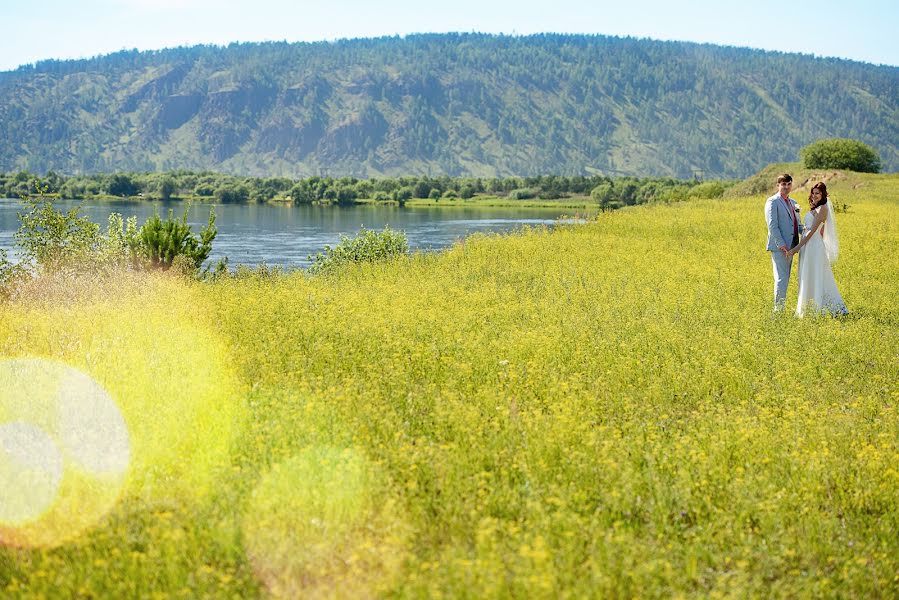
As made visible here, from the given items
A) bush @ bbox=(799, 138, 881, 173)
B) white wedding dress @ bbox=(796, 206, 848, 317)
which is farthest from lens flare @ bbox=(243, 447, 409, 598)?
bush @ bbox=(799, 138, 881, 173)

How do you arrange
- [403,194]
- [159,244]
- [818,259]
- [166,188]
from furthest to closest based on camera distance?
[166,188] < [403,194] < [159,244] < [818,259]

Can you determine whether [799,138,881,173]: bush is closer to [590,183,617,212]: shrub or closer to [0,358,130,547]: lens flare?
[0,358,130,547]: lens flare

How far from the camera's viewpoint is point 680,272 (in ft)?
61.6

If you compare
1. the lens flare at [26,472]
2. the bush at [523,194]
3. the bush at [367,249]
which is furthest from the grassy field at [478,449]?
the bush at [523,194]

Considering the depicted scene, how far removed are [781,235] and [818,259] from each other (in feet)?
2.36

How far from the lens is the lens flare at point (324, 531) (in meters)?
5.12

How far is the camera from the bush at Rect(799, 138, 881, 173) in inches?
2394

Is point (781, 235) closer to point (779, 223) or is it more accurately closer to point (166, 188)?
point (779, 223)

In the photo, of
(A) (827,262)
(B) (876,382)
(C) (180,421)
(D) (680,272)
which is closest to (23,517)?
(C) (180,421)

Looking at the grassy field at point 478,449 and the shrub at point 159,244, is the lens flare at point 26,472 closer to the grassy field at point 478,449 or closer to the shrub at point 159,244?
the grassy field at point 478,449

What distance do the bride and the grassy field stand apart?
604mm

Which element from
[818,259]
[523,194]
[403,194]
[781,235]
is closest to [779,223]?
[781,235]

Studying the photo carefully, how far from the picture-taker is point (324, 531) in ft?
18.6

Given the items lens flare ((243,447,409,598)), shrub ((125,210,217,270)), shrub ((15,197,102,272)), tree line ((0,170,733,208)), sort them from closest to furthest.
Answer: lens flare ((243,447,409,598))
shrub ((15,197,102,272))
shrub ((125,210,217,270))
tree line ((0,170,733,208))
